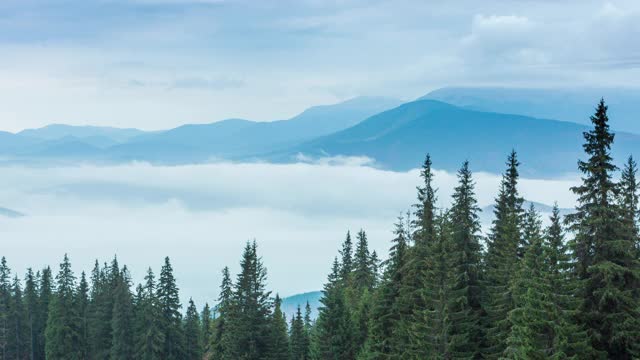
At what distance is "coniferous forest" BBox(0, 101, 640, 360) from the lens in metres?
35.3

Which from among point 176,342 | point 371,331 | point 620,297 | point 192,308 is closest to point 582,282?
point 620,297

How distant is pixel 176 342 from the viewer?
88062 millimetres

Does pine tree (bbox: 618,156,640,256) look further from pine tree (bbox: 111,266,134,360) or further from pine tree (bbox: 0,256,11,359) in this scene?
pine tree (bbox: 0,256,11,359)

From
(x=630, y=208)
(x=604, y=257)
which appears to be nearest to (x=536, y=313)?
(x=604, y=257)

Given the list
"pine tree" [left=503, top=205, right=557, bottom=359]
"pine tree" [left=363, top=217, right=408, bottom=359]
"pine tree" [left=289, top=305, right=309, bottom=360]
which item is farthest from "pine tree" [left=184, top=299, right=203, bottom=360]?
"pine tree" [left=503, top=205, right=557, bottom=359]

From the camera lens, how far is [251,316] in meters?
65.6

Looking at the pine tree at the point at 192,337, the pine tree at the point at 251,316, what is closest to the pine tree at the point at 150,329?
the pine tree at the point at 192,337

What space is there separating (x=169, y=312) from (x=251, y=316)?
24.1 m

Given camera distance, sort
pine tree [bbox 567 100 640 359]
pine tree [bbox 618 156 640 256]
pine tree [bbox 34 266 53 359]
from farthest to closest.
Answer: pine tree [bbox 34 266 53 359] < pine tree [bbox 618 156 640 256] < pine tree [bbox 567 100 640 359]

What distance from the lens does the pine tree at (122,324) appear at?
90.3 meters

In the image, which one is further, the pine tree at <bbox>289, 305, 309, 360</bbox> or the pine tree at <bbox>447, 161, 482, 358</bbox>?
the pine tree at <bbox>289, 305, 309, 360</bbox>

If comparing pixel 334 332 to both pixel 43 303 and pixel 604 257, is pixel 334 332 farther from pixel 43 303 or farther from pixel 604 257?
pixel 43 303

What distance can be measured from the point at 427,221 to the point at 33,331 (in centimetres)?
7900

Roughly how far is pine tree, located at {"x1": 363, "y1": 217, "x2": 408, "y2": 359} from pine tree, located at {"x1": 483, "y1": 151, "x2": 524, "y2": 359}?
6019 millimetres
